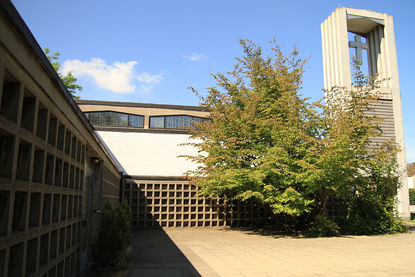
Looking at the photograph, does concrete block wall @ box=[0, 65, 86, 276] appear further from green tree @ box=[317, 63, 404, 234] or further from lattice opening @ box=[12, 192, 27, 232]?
green tree @ box=[317, 63, 404, 234]

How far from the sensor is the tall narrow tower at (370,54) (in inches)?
900

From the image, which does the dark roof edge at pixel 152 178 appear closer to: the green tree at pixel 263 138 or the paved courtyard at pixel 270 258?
the green tree at pixel 263 138

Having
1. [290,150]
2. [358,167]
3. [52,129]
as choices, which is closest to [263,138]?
[290,150]

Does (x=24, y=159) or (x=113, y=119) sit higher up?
(x=113, y=119)

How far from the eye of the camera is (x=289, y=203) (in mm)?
11047

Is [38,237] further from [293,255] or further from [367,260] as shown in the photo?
[367,260]

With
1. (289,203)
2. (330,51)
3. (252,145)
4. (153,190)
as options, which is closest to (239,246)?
(289,203)

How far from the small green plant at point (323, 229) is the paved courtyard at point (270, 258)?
4.65ft

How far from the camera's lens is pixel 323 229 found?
11758 millimetres

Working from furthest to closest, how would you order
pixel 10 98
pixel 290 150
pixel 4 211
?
1. pixel 290 150
2. pixel 10 98
3. pixel 4 211

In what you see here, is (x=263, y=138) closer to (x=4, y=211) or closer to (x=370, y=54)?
(x=4, y=211)

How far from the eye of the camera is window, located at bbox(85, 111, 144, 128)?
17.5 meters

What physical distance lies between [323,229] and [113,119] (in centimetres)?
1199

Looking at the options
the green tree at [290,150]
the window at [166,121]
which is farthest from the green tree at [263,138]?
the window at [166,121]
